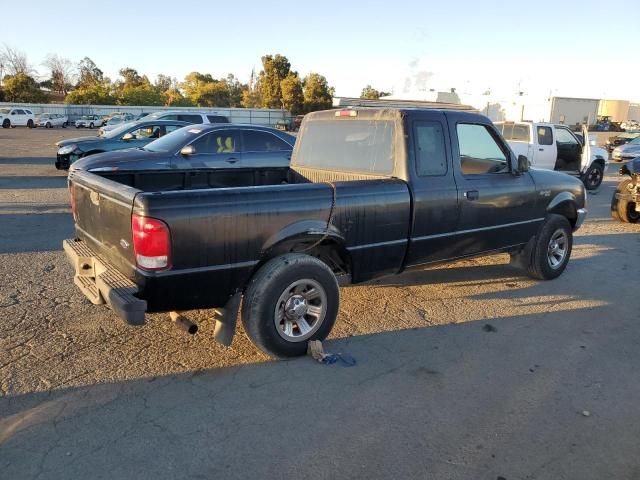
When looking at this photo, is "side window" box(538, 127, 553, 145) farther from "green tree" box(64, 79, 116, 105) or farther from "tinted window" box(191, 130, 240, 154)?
"green tree" box(64, 79, 116, 105)

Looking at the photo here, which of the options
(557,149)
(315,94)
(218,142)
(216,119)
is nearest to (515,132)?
(557,149)

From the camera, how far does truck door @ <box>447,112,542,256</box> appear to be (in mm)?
5098

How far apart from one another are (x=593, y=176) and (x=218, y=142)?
37.5ft

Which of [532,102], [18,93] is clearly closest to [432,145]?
[532,102]

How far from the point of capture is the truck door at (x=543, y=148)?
14164 millimetres

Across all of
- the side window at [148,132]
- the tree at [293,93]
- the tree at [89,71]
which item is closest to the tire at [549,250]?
the side window at [148,132]

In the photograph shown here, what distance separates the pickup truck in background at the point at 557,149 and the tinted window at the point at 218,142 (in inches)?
303

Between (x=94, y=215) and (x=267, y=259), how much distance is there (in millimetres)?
1418

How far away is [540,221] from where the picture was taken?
6.02 m

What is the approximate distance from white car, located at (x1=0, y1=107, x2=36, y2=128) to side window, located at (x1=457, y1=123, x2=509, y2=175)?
48.9 m

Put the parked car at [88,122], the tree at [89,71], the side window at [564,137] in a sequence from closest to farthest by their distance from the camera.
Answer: the side window at [564,137]
the parked car at [88,122]
the tree at [89,71]

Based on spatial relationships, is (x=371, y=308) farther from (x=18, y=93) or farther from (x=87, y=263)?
(x=18, y=93)

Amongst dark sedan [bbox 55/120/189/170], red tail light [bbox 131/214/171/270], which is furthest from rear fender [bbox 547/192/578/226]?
dark sedan [bbox 55/120/189/170]

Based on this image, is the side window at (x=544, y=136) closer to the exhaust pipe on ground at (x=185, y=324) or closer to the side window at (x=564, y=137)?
the side window at (x=564, y=137)
